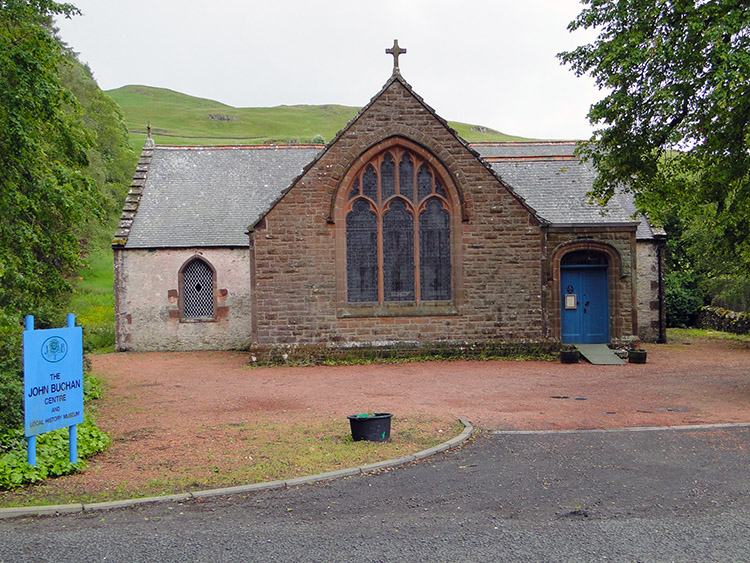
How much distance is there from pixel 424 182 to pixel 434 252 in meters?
1.98

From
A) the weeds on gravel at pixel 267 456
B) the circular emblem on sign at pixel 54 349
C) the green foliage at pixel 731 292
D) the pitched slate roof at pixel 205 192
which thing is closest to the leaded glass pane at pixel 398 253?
the pitched slate roof at pixel 205 192

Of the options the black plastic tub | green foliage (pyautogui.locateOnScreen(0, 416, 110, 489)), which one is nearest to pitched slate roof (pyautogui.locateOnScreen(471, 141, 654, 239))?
the black plastic tub

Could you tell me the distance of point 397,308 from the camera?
18.5 meters

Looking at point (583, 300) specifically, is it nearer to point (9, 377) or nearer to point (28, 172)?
point (28, 172)

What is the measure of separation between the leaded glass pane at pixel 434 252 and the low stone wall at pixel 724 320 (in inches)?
510

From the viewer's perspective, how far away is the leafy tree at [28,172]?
32.2 feet

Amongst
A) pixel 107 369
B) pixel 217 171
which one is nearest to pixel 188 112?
pixel 217 171

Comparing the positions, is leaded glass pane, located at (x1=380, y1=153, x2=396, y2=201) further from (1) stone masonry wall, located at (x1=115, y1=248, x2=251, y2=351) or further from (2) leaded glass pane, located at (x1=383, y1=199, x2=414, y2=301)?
(1) stone masonry wall, located at (x1=115, y1=248, x2=251, y2=351)

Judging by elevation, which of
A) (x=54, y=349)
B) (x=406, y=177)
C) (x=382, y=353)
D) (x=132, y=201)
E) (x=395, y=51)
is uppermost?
(x=395, y=51)

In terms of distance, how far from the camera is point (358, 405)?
11719 millimetres

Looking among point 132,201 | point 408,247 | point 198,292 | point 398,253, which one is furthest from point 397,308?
point 132,201

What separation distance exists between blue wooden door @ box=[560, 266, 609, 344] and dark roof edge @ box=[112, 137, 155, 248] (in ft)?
47.9

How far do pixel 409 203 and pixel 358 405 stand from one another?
8261 millimetres

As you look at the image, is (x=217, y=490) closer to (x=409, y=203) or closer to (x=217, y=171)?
(x=409, y=203)
